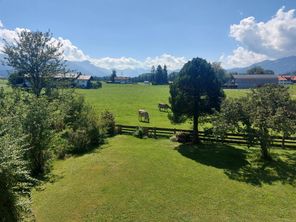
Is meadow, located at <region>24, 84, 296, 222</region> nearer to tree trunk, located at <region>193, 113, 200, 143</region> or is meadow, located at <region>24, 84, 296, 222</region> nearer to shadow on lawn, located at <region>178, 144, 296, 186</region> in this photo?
shadow on lawn, located at <region>178, 144, 296, 186</region>

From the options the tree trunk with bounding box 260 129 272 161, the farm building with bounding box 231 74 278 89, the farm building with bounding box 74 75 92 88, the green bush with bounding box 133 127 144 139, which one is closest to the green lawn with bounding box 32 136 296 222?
the tree trunk with bounding box 260 129 272 161

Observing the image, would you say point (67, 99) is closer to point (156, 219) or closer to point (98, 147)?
point (98, 147)

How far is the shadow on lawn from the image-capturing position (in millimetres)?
15158

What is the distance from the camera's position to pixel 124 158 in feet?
60.7

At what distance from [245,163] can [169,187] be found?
6593mm

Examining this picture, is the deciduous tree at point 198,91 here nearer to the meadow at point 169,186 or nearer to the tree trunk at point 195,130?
the tree trunk at point 195,130

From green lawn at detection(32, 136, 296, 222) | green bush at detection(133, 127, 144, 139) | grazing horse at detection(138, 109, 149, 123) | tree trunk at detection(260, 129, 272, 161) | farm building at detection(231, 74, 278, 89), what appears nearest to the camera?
green lawn at detection(32, 136, 296, 222)

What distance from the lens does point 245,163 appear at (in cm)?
1777

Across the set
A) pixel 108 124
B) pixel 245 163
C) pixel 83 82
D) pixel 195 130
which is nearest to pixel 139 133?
pixel 108 124

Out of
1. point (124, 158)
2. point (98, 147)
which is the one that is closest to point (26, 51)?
point (98, 147)

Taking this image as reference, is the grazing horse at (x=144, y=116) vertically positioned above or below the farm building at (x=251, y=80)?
below

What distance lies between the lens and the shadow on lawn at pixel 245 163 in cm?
1516

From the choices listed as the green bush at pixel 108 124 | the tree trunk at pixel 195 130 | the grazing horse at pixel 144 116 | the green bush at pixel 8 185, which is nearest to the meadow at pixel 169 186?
the tree trunk at pixel 195 130

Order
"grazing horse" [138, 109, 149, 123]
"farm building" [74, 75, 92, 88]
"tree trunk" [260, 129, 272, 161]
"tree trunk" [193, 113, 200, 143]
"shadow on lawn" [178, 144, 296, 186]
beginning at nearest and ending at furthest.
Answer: "shadow on lawn" [178, 144, 296, 186] → "tree trunk" [260, 129, 272, 161] → "tree trunk" [193, 113, 200, 143] → "grazing horse" [138, 109, 149, 123] → "farm building" [74, 75, 92, 88]
